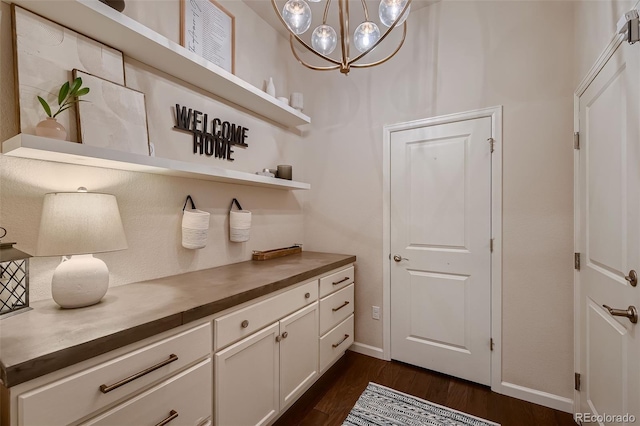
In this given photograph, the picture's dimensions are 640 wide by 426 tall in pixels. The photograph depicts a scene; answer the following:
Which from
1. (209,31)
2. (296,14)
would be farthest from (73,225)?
(209,31)

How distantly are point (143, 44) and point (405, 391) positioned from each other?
2703mm

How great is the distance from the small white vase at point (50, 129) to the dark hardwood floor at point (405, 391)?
1879 millimetres

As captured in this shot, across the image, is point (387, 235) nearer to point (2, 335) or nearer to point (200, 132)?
point (200, 132)

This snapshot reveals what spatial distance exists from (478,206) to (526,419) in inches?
A: 55.3

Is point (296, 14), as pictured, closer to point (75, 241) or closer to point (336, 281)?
point (75, 241)

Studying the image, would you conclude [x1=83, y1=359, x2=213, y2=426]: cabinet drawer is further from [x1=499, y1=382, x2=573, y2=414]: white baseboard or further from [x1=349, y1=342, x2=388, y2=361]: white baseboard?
[x1=499, y1=382, x2=573, y2=414]: white baseboard

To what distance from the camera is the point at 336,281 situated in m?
2.27

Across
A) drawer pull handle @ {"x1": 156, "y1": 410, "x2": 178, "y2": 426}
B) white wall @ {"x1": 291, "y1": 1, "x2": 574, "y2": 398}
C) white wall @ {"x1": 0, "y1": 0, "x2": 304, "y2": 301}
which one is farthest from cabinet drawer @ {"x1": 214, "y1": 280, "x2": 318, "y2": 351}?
white wall @ {"x1": 291, "y1": 1, "x2": 574, "y2": 398}

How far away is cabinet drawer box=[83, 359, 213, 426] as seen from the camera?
3.15ft

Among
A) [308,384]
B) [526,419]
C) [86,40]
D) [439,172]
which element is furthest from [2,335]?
[526,419]

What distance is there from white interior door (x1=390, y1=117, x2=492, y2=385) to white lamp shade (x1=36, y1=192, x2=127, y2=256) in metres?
2.02

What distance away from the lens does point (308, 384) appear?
193 centimetres

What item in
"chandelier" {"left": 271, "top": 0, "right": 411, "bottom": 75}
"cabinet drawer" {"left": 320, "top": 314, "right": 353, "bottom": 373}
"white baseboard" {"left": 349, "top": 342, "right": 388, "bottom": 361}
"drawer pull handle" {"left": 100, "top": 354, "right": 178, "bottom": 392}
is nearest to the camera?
"drawer pull handle" {"left": 100, "top": 354, "right": 178, "bottom": 392}

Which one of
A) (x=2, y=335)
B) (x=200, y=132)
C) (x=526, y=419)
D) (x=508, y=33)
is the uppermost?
(x=508, y=33)
